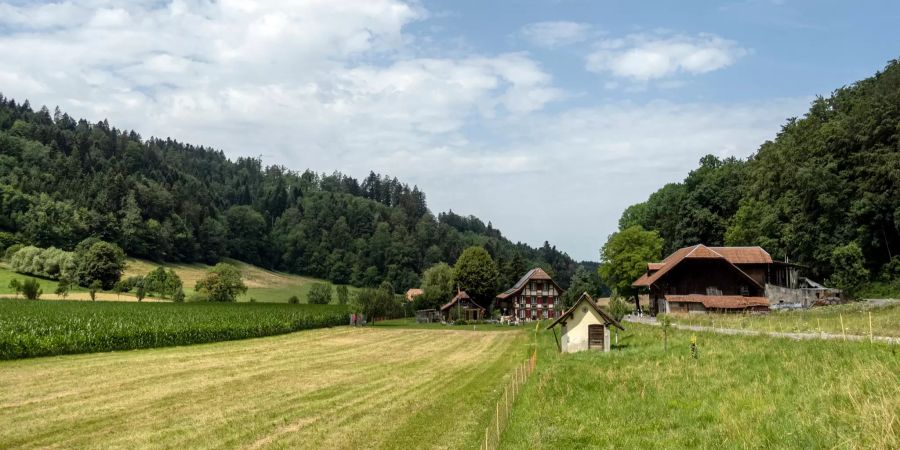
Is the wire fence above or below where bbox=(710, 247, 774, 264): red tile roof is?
below

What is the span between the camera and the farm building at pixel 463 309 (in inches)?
4031

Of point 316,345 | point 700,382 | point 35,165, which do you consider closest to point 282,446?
point 700,382

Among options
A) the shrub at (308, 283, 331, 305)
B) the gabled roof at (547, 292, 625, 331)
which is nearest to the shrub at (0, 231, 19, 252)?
the shrub at (308, 283, 331, 305)

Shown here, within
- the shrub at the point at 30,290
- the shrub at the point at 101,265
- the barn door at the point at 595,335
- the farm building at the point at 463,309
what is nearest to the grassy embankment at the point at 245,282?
the shrub at the point at 101,265

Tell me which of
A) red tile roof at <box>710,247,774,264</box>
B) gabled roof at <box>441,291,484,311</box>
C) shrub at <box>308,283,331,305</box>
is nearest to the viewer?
red tile roof at <box>710,247,774,264</box>

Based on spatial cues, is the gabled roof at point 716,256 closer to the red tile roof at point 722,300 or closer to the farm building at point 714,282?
the farm building at point 714,282

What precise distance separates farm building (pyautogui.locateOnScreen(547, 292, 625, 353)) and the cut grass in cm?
357

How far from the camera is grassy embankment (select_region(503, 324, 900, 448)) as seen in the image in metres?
12.9

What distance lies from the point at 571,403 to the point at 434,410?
5474mm

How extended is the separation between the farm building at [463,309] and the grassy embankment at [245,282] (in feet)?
114

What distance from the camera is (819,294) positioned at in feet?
225

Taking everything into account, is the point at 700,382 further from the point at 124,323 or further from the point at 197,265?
the point at 197,265

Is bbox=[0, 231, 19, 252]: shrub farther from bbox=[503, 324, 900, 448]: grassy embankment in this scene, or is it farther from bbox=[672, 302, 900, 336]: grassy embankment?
bbox=[503, 324, 900, 448]: grassy embankment

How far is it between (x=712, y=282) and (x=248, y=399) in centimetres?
5730
